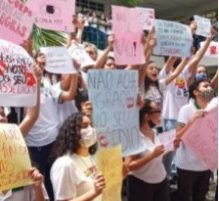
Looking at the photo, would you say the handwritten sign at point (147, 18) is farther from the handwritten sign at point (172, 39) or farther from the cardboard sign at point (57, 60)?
the cardboard sign at point (57, 60)

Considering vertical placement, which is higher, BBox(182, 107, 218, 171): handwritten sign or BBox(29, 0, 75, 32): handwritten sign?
BBox(29, 0, 75, 32): handwritten sign

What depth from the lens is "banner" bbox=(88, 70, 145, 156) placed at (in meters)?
3.26

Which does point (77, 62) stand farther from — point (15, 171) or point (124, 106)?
point (15, 171)

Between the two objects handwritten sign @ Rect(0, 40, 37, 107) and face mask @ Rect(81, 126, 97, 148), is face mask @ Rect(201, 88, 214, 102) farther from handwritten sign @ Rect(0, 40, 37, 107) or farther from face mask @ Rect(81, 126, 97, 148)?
handwritten sign @ Rect(0, 40, 37, 107)

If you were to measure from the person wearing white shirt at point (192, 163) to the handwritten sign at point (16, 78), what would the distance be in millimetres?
1692

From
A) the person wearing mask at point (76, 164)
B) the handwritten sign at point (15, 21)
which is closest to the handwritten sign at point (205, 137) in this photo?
the person wearing mask at point (76, 164)

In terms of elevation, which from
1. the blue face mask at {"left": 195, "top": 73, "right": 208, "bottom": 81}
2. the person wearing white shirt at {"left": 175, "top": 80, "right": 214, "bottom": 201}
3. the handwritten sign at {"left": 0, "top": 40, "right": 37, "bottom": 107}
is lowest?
the person wearing white shirt at {"left": 175, "top": 80, "right": 214, "bottom": 201}

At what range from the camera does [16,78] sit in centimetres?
266

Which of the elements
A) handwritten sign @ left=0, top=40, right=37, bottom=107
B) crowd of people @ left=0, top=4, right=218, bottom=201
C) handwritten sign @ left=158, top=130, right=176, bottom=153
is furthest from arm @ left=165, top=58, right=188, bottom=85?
handwritten sign @ left=0, top=40, right=37, bottom=107

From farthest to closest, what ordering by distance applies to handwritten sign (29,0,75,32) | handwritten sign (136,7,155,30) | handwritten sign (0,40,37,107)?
handwritten sign (136,7,155,30)
handwritten sign (29,0,75,32)
handwritten sign (0,40,37,107)

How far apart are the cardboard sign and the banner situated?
0.44 m

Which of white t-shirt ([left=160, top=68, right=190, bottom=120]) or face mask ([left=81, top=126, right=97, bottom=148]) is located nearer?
face mask ([left=81, top=126, right=97, bottom=148])

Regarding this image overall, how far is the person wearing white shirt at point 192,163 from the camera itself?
4.21 m

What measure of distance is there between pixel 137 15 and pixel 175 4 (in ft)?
38.3
